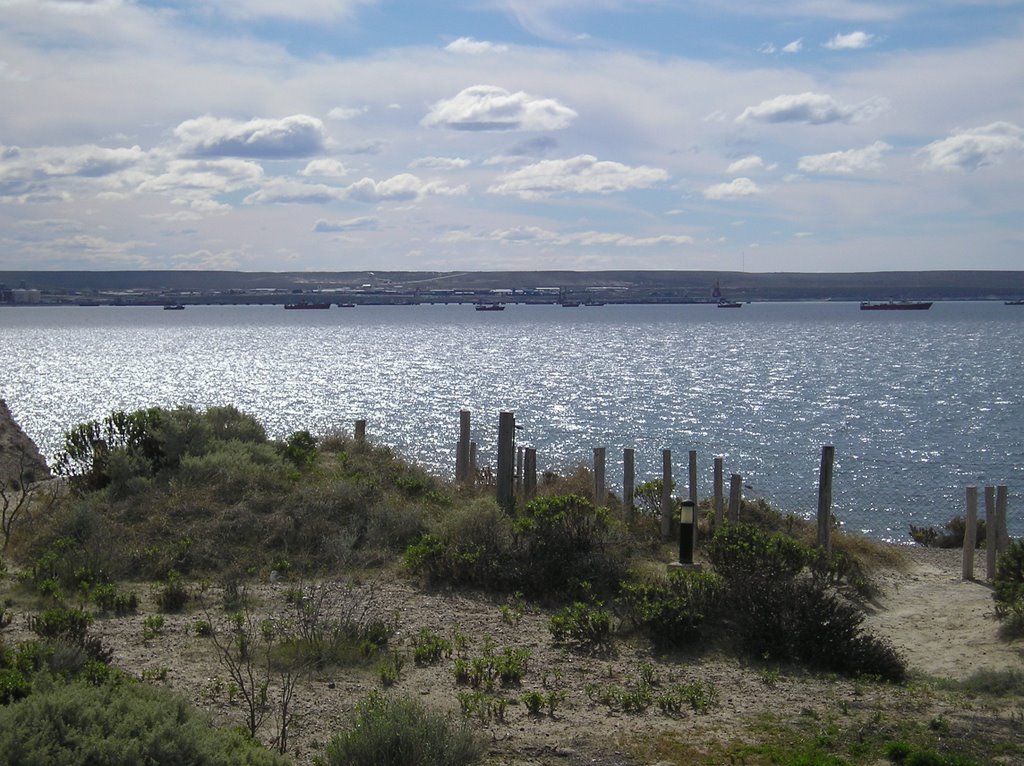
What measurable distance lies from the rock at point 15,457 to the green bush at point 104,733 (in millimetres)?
13965

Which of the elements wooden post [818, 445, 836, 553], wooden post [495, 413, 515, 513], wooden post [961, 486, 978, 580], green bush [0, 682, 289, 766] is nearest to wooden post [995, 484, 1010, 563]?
wooden post [961, 486, 978, 580]

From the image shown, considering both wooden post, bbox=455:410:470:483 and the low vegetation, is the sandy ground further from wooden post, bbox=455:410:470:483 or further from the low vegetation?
wooden post, bbox=455:410:470:483

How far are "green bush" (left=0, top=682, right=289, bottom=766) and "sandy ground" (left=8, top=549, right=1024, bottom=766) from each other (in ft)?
5.84

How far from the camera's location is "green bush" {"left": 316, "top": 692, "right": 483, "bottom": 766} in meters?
6.16

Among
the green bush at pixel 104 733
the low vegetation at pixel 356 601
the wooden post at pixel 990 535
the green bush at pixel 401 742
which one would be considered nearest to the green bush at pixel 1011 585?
the low vegetation at pixel 356 601

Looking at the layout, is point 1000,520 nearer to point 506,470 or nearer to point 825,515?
point 825,515

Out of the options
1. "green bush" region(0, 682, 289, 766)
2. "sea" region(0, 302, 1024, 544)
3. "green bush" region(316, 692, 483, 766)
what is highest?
"green bush" region(0, 682, 289, 766)

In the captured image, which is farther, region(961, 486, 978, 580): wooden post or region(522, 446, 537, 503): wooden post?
region(522, 446, 537, 503): wooden post

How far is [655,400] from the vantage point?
50.0m

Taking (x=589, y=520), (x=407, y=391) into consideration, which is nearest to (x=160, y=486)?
(x=589, y=520)

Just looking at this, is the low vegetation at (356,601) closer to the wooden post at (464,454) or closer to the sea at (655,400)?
the wooden post at (464,454)

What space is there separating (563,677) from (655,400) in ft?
136

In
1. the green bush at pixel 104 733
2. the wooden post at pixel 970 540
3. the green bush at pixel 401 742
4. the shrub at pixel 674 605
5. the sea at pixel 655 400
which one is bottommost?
the sea at pixel 655 400

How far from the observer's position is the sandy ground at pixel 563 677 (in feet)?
24.7
